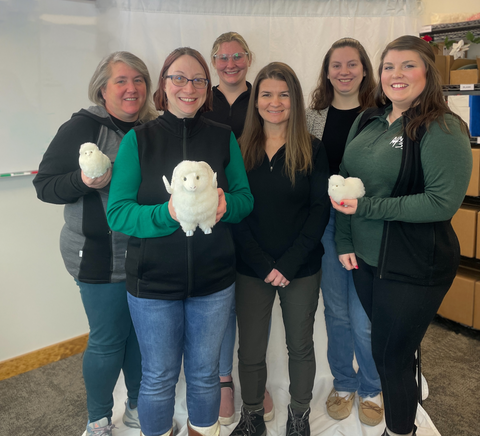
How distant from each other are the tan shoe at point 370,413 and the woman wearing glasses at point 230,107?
0.39 meters

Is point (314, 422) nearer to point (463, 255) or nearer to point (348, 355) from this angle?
point (348, 355)

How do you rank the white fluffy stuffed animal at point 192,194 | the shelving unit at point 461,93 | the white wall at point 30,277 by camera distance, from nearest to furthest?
the white fluffy stuffed animal at point 192,194, the white wall at point 30,277, the shelving unit at point 461,93

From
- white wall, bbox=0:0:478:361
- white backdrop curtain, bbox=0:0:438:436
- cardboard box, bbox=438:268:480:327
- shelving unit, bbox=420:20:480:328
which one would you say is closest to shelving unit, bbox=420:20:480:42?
shelving unit, bbox=420:20:480:328

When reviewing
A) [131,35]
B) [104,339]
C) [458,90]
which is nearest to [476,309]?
[458,90]

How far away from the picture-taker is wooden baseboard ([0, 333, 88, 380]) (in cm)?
225

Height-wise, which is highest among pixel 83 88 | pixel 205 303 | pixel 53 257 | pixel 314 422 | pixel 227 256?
pixel 83 88

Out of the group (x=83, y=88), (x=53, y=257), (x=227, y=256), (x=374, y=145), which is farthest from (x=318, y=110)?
(x=53, y=257)

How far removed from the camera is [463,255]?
264 cm

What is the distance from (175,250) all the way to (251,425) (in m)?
0.84

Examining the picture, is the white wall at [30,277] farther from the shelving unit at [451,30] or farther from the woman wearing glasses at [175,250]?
the woman wearing glasses at [175,250]

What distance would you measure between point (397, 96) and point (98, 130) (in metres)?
1.03

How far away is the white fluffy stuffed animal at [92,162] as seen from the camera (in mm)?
1273

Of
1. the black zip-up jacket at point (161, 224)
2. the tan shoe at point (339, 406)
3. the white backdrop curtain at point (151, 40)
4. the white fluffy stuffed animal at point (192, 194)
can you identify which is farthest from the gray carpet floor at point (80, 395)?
the white fluffy stuffed animal at point (192, 194)

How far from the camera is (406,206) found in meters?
1.28
